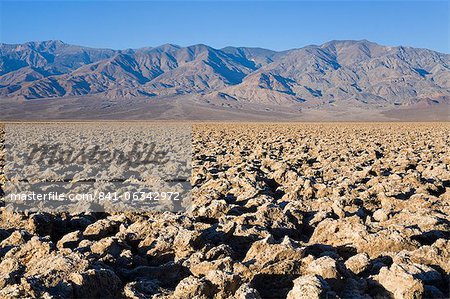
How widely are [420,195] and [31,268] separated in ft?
15.2

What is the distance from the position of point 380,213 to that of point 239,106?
128 metres

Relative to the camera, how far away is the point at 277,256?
3588 mm

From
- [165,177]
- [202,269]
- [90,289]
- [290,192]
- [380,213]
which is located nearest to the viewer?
[90,289]

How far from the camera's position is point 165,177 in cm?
866

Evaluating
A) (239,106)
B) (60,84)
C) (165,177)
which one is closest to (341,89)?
(239,106)

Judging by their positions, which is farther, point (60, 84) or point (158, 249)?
point (60, 84)

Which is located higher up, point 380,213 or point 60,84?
point 60,84

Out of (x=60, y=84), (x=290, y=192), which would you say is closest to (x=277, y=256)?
(x=290, y=192)

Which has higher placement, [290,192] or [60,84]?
[60,84]

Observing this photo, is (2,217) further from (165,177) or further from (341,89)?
Result: (341,89)

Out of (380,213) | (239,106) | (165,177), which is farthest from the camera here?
(239,106)

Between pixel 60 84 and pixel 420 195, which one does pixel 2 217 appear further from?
pixel 60 84

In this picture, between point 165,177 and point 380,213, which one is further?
point 165,177

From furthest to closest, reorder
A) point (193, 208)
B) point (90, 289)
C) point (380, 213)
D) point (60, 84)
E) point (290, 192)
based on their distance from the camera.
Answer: point (60, 84), point (290, 192), point (193, 208), point (380, 213), point (90, 289)
